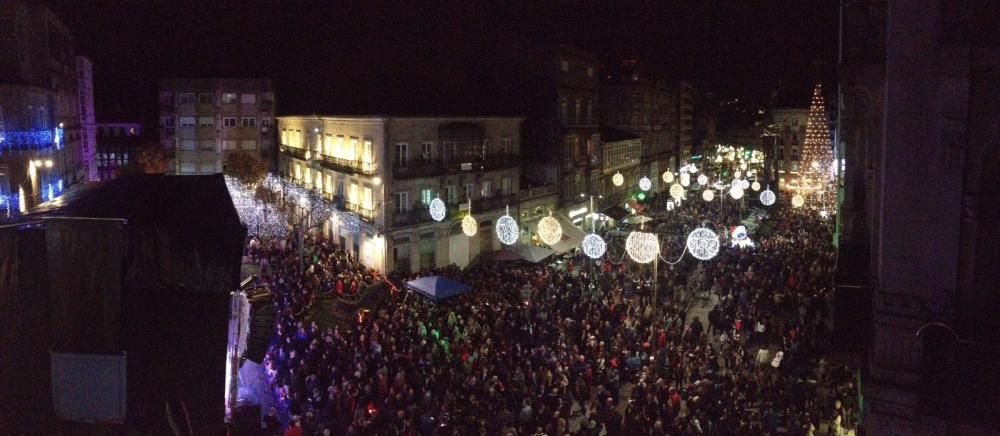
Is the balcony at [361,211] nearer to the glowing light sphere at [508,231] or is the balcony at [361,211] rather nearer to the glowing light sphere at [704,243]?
the glowing light sphere at [508,231]

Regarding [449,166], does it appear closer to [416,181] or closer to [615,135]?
[416,181]

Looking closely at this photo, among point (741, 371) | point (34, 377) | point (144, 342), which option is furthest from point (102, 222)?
point (741, 371)

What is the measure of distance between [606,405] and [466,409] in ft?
9.83

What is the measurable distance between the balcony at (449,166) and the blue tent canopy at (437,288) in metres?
12.0

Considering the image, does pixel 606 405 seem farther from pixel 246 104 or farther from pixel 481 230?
pixel 246 104

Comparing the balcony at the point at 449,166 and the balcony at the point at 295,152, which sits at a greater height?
the balcony at the point at 295,152

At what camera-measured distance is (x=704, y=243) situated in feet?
72.3

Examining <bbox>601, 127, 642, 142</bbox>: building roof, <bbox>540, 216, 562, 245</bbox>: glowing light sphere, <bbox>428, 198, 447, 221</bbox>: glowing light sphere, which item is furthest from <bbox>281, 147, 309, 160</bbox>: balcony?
<bbox>540, 216, 562, 245</bbox>: glowing light sphere

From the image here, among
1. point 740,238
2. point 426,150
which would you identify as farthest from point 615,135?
point 740,238

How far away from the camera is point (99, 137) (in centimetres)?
6400

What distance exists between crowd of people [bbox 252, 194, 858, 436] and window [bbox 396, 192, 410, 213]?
7018 millimetres

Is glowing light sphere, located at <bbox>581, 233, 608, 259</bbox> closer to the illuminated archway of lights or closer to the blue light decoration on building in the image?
the illuminated archway of lights

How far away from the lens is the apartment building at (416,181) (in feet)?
114

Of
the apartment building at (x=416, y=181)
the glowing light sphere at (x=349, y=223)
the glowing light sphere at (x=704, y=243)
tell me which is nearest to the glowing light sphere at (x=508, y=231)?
the glowing light sphere at (x=704, y=243)
